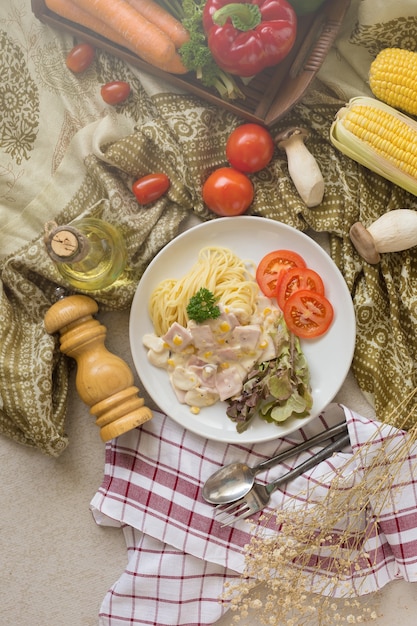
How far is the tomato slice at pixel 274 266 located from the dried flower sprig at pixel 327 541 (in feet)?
2.52

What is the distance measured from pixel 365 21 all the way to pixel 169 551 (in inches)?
101

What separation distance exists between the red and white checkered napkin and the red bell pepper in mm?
1623

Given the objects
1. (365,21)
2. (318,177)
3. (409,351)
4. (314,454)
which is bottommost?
(314,454)

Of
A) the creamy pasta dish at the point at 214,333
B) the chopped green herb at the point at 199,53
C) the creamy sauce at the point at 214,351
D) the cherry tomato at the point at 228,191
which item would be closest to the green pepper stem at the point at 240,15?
the chopped green herb at the point at 199,53

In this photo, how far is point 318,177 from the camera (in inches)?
112

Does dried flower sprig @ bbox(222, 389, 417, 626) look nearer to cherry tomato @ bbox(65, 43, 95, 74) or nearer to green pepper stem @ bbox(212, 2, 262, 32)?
green pepper stem @ bbox(212, 2, 262, 32)

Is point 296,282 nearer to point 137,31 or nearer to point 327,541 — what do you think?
point 327,541

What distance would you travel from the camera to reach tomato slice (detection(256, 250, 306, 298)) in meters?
2.86

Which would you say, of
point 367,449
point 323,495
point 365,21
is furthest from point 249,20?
point 323,495

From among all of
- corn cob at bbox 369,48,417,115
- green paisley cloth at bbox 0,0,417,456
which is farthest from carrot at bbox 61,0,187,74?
corn cob at bbox 369,48,417,115

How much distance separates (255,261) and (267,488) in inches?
41.4

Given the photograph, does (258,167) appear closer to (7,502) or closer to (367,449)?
(367,449)

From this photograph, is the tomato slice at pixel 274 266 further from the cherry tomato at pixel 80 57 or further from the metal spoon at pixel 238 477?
the cherry tomato at pixel 80 57

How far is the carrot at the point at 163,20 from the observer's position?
2.84 m
